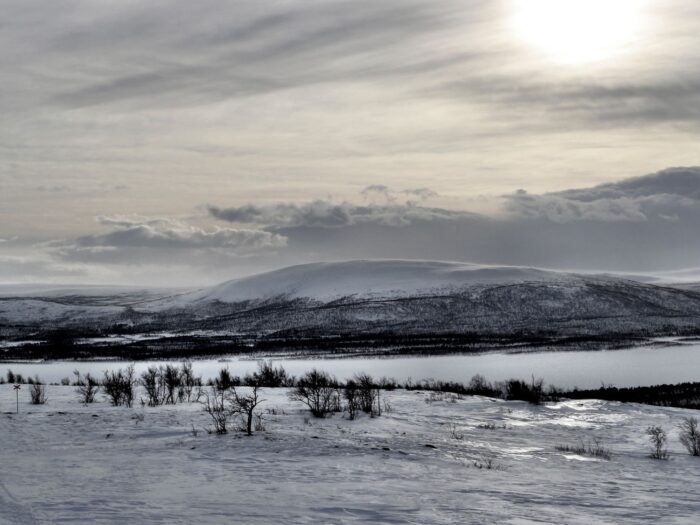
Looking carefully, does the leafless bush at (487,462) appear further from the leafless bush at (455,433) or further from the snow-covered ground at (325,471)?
the leafless bush at (455,433)

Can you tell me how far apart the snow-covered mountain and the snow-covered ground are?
300 feet

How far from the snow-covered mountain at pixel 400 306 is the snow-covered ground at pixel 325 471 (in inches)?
3604

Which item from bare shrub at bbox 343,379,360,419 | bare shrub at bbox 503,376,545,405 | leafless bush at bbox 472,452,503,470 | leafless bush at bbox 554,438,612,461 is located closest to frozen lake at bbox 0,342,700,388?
bare shrub at bbox 503,376,545,405

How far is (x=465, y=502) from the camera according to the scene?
9.25m

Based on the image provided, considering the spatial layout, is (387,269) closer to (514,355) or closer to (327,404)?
(514,355)

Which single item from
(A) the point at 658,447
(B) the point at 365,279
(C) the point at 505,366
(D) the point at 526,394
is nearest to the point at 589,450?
(A) the point at 658,447

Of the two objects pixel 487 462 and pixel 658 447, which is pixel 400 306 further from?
pixel 487 462

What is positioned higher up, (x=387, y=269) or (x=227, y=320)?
(x=387, y=269)

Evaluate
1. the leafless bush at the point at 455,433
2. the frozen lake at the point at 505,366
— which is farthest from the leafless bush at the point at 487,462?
the frozen lake at the point at 505,366

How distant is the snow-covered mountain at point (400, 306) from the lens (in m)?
120

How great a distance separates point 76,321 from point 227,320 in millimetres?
37152

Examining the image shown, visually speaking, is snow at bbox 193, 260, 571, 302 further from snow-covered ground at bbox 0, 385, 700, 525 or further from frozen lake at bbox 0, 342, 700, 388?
snow-covered ground at bbox 0, 385, 700, 525

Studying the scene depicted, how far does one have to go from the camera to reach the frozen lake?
161ft

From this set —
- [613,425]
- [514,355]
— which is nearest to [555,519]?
[613,425]
